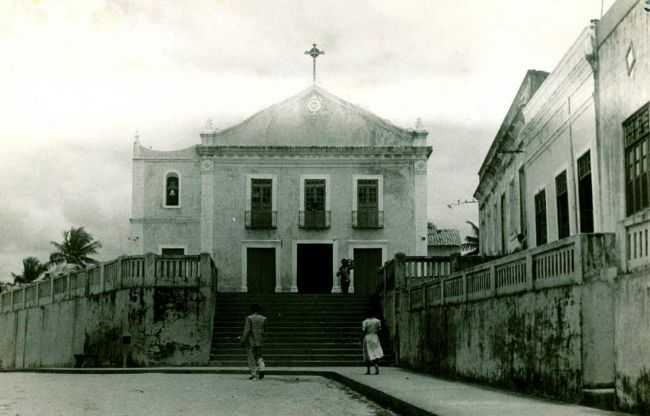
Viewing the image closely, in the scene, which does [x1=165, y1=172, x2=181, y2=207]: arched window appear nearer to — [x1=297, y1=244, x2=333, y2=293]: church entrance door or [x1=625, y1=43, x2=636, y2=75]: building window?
[x1=297, y1=244, x2=333, y2=293]: church entrance door

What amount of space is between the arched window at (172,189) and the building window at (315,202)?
17.5 feet

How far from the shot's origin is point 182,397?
591 inches

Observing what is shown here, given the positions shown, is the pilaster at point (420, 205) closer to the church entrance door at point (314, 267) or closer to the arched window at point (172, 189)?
the church entrance door at point (314, 267)

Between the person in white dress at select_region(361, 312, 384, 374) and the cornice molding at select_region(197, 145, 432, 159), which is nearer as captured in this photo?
the person in white dress at select_region(361, 312, 384, 374)

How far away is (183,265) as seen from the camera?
27.1m

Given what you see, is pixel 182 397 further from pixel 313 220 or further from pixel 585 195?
pixel 313 220

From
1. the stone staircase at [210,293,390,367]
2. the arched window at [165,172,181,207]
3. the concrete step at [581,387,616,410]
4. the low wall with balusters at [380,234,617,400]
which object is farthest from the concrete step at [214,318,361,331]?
the concrete step at [581,387,616,410]

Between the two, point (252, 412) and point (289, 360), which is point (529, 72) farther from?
point (252, 412)

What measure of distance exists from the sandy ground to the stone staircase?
4674 millimetres

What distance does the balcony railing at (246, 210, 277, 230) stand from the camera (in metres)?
37.9

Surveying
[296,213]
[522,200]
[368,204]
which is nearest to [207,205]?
[296,213]

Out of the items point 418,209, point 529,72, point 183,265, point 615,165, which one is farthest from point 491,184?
point 615,165

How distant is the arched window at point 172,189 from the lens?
129ft

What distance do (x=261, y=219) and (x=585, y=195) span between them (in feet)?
68.9
